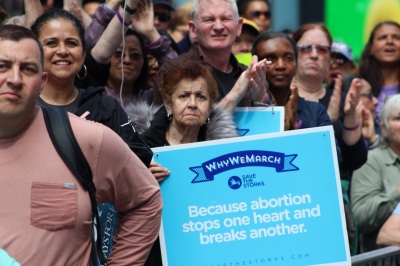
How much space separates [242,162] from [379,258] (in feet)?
4.26

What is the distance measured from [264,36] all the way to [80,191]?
3.32 metres

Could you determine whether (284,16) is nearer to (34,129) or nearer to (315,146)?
(315,146)

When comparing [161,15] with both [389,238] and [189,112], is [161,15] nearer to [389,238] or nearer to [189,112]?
[389,238]

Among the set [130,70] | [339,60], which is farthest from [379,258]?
[339,60]

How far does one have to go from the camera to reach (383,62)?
355 inches

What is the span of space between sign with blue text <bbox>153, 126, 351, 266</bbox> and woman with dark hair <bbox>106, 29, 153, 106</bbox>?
4.18ft

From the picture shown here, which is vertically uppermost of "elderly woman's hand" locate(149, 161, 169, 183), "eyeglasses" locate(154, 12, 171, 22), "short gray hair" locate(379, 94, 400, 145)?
"eyeglasses" locate(154, 12, 171, 22)

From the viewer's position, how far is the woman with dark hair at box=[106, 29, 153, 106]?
6.76 metres

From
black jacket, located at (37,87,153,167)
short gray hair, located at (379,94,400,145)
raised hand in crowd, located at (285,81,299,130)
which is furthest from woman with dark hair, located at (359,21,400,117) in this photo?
black jacket, located at (37,87,153,167)

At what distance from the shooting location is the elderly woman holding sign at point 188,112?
564 cm

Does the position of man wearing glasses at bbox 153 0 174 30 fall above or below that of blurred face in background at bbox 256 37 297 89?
above

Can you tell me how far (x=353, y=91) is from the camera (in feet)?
23.7

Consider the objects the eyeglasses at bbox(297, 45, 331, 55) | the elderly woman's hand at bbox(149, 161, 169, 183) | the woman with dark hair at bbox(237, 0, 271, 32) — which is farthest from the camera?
the woman with dark hair at bbox(237, 0, 271, 32)

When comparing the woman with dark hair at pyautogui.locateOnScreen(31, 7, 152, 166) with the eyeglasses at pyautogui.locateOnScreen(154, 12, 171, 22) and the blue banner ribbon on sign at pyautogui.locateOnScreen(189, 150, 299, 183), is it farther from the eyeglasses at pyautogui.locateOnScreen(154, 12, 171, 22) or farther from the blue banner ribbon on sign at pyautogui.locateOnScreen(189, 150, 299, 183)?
the eyeglasses at pyautogui.locateOnScreen(154, 12, 171, 22)
